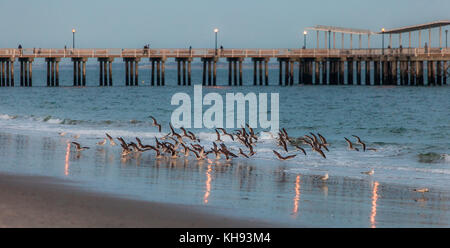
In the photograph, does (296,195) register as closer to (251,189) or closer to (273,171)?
(251,189)

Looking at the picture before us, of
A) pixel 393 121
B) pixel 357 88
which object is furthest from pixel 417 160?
pixel 357 88

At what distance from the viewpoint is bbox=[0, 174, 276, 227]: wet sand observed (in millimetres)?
A: 8570

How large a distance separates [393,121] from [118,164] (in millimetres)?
21648

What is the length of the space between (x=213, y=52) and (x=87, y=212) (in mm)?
51608

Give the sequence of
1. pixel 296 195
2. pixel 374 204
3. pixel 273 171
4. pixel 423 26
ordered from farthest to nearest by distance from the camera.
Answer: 1. pixel 423 26
2. pixel 273 171
3. pixel 296 195
4. pixel 374 204

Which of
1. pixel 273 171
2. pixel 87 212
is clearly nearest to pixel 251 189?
pixel 273 171

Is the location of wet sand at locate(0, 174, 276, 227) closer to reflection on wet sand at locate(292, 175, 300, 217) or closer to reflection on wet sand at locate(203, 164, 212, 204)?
reflection on wet sand at locate(203, 164, 212, 204)

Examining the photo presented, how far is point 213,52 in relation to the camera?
60.3 meters

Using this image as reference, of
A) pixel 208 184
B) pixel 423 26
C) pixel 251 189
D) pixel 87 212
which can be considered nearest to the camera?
pixel 87 212

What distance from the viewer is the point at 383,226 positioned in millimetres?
9039

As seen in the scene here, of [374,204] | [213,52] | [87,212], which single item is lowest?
[374,204]

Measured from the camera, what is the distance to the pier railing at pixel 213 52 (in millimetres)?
58125

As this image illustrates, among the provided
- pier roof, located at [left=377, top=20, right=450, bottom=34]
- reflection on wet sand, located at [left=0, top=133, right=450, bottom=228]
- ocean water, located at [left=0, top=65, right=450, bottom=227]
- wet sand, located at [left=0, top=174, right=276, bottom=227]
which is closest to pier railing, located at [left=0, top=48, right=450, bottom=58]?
pier roof, located at [left=377, top=20, right=450, bottom=34]
